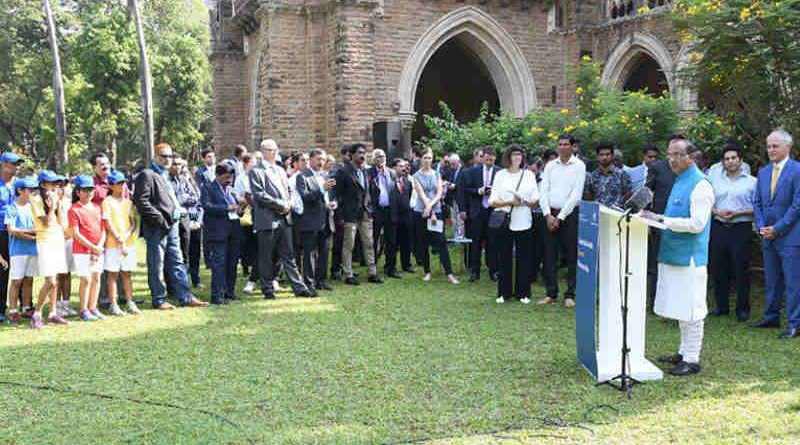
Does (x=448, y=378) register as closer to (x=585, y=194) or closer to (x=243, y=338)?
(x=243, y=338)

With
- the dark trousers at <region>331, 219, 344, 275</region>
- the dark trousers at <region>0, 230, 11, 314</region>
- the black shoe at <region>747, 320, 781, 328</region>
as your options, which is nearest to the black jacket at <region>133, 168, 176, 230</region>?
the dark trousers at <region>0, 230, 11, 314</region>

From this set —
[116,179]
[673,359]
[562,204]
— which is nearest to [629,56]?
[562,204]

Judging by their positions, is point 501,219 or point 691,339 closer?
point 691,339

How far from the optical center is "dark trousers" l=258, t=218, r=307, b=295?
9.42m

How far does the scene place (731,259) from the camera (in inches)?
325

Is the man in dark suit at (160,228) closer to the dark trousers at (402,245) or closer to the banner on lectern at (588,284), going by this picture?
the dark trousers at (402,245)

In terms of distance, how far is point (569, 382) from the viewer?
5.65 m

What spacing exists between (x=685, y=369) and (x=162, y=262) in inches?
240

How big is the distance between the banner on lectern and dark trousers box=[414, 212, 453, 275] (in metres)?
5.07

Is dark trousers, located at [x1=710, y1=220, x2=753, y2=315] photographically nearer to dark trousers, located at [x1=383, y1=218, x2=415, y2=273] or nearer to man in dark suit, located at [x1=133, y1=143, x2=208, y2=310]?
dark trousers, located at [x1=383, y1=218, x2=415, y2=273]

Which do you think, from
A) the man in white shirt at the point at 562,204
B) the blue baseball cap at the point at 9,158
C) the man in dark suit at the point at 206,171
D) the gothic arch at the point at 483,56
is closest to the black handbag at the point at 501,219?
the man in white shirt at the point at 562,204

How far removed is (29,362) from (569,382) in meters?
4.55

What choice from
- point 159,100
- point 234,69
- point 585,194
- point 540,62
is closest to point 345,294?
point 585,194

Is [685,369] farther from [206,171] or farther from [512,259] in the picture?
[206,171]
